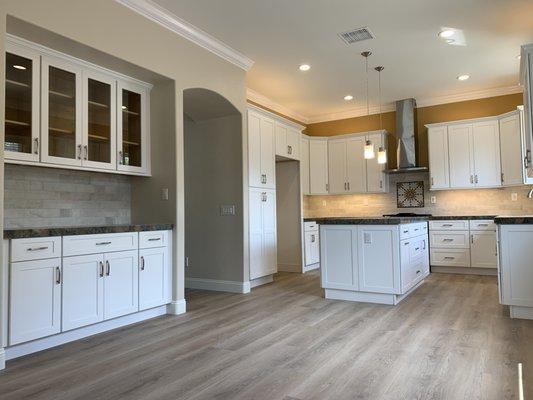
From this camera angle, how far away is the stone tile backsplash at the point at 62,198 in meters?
3.46

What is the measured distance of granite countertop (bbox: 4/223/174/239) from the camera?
9.45ft

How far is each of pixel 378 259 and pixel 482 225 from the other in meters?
2.98

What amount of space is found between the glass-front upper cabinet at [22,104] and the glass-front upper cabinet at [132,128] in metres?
0.86

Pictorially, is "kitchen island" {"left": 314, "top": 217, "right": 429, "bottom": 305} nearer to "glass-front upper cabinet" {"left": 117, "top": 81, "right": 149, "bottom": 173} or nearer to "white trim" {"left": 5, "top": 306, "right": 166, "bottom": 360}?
"white trim" {"left": 5, "top": 306, "right": 166, "bottom": 360}

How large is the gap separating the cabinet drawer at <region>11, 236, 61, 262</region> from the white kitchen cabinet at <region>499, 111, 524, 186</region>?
251 inches

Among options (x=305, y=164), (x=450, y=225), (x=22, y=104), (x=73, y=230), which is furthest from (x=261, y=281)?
(x=22, y=104)

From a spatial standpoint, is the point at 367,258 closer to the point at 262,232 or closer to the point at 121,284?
the point at 262,232

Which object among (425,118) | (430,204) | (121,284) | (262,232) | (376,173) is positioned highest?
(425,118)

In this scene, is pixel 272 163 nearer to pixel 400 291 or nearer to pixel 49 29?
pixel 400 291

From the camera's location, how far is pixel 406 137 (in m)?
7.23

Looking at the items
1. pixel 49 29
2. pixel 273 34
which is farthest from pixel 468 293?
pixel 49 29

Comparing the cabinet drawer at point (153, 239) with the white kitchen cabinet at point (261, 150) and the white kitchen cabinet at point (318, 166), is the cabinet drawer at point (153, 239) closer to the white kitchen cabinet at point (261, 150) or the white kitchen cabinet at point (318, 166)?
the white kitchen cabinet at point (261, 150)

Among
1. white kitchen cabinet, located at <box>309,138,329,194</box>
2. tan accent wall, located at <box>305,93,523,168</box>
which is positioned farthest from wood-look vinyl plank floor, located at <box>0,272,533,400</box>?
tan accent wall, located at <box>305,93,523,168</box>

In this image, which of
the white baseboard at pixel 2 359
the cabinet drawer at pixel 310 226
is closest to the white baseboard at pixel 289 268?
the cabinet drawer at pixel 310 226
